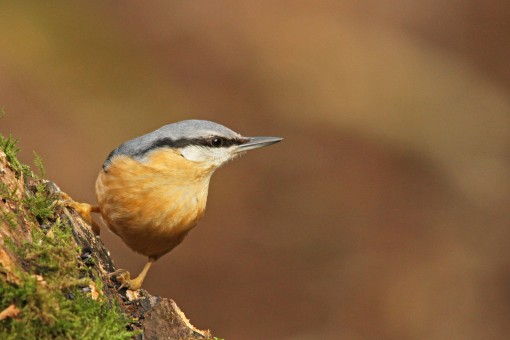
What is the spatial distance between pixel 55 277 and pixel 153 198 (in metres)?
1.54

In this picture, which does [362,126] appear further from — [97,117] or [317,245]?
[97,117]

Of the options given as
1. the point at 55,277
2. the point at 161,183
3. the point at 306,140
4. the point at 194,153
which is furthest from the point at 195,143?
the point at 306,140

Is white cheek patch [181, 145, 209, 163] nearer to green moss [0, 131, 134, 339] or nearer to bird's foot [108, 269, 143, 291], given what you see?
bird's foot [108, 269, 143, 291]

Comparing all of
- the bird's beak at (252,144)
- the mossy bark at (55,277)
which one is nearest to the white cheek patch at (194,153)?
the bird's beak at (252,144)

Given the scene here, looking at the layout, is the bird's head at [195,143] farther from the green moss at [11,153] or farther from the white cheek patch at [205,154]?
the green moss at [11,153]

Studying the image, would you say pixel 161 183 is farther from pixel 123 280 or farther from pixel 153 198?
pixel 123 280

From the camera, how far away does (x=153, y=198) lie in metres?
4.22

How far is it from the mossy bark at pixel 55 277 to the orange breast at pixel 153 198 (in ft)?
1.64

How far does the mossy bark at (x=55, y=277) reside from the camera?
2.52 meters

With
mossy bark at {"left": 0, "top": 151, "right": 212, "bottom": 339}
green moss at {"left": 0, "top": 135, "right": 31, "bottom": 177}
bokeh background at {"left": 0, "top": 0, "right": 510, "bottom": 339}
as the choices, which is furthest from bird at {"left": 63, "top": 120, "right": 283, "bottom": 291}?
bokeh background at {"left": 0, "top": 0, "right": 510, "bottom": 339}

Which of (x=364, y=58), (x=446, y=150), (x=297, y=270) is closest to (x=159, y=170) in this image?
(x=297, y=270)

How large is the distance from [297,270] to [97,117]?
3.86 meters

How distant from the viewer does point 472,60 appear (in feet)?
49.8

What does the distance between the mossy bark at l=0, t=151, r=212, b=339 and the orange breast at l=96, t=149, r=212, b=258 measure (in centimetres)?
50
